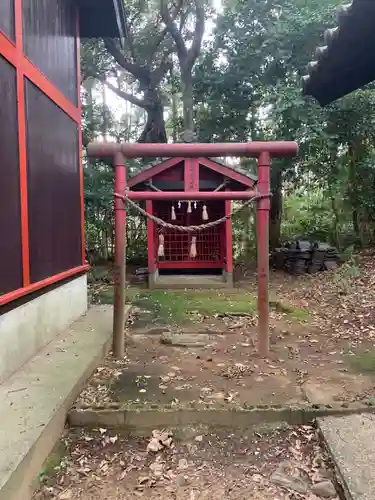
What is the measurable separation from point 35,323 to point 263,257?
238 centimetres

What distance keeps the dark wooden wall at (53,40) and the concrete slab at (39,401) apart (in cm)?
280

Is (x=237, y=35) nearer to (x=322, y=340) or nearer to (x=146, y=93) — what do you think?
(x=146, y=93)

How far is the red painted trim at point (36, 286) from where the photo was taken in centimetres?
327

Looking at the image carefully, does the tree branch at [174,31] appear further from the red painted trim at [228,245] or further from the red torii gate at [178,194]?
the red torii gate at [178,194]

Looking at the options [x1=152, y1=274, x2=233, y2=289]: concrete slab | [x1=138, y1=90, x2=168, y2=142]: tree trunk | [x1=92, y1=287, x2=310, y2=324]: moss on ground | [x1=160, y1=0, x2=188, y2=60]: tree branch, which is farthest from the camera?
[x1=138, y1=90, x2=168, y2=142]: tree trunk

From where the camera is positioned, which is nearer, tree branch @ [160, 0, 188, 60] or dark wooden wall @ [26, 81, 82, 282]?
dark wooden wall @ [26, 81, 82, 282]

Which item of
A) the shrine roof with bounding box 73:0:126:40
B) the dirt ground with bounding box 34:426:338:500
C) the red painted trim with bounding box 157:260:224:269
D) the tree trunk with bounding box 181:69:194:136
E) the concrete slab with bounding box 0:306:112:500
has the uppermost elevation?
the tree trunk with bounding box 181:69:194:136

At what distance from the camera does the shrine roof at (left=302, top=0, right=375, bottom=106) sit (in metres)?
2.17

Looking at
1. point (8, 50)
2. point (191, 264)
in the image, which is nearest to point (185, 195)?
point (8, 50)

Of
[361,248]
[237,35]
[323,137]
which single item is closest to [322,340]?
[323,137]

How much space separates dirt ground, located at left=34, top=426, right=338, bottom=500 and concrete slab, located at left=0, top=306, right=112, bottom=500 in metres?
0.19

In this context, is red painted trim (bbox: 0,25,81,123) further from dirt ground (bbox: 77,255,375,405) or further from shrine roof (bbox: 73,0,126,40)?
dirt ground (bbox: 77,255,375,405)

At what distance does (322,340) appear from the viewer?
4.95m

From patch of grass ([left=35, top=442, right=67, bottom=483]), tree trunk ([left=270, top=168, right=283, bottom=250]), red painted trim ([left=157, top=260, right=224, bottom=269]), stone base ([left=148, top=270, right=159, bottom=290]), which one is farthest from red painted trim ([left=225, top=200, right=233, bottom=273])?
patch of grass ([left=35, top=442, right=67, bottom=483])
